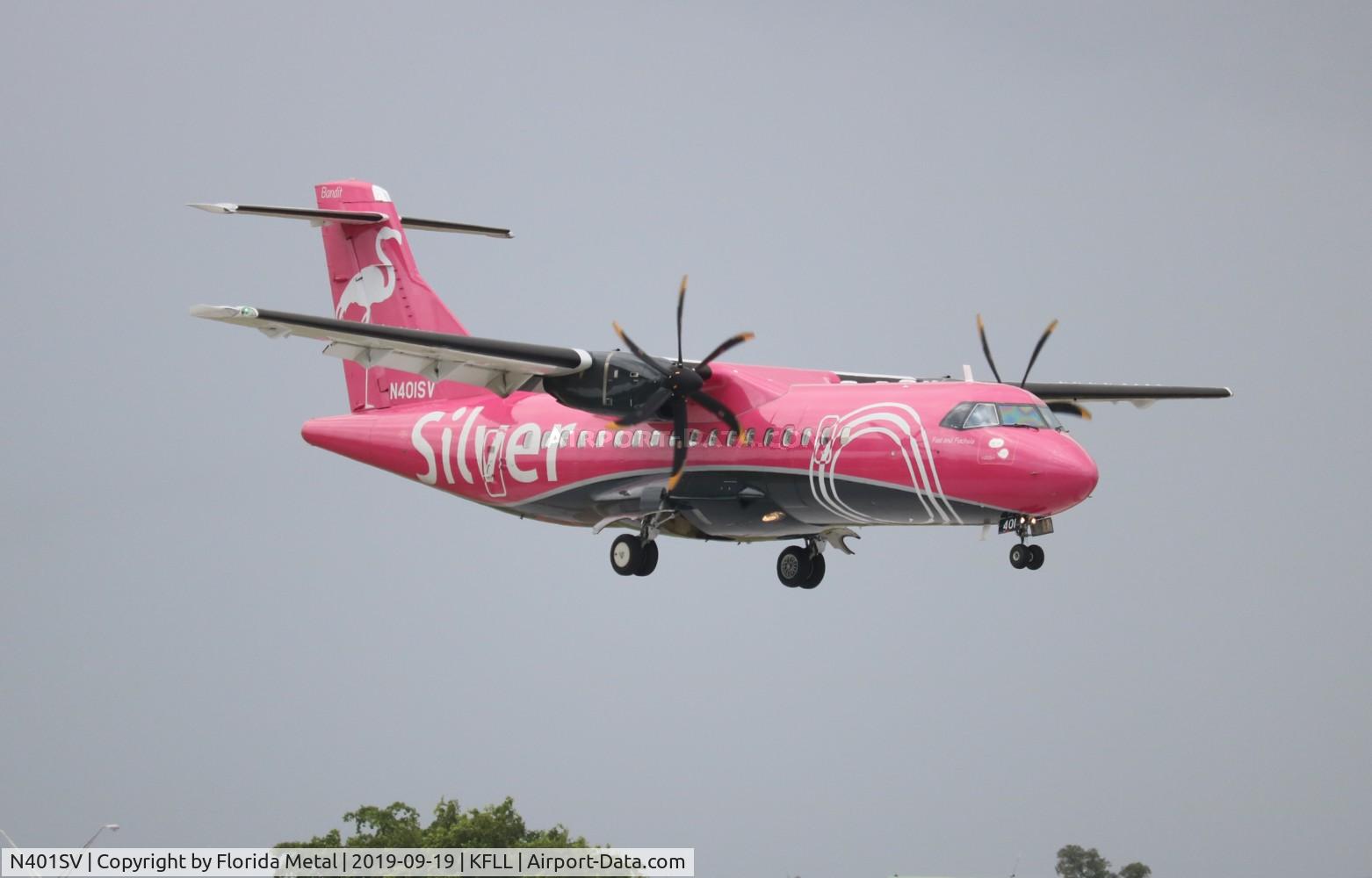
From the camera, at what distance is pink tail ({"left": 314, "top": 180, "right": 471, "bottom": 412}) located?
33812 mm

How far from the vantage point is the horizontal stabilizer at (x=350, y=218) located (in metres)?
30.8

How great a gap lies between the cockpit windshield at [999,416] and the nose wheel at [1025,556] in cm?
163

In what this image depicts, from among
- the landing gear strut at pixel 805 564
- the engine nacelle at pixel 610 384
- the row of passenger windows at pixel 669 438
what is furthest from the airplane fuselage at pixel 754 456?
the landing gear strut at pixel 805 564

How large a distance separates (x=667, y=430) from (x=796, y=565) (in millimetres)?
3157

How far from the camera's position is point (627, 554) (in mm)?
30125

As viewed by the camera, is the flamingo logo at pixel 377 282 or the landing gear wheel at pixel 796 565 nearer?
the landing gear wheel at pixel 796 565

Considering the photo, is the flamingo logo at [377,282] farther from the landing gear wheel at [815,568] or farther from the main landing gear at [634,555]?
the landing gear wheel at [815,568]

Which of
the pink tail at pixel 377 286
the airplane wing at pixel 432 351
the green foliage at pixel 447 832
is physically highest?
the pink tail at pixel 377 286

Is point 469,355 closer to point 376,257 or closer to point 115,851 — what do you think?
point 376,257

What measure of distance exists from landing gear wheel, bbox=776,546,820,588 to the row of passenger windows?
283cm

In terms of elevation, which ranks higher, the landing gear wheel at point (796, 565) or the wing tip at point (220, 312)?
the wing tip at point (220, 312)

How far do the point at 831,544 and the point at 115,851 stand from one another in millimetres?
19790

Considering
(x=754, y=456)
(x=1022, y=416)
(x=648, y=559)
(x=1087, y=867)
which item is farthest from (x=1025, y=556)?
(x=1087, y=867)

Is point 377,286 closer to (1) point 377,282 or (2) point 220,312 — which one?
(1) point 377,282
